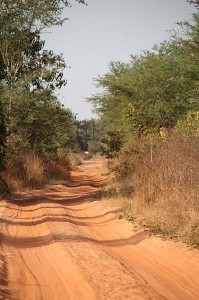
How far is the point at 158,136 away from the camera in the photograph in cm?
1466

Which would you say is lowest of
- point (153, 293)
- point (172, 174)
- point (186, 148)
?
point (153, 293)

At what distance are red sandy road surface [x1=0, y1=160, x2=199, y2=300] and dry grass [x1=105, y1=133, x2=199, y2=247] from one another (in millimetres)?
458

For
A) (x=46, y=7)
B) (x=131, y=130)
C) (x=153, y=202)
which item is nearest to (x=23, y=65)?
(x=46, y=7)

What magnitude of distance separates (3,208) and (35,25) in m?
9.95

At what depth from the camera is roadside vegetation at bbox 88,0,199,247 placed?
863cm

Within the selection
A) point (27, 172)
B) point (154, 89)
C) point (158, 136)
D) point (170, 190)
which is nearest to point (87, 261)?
point (170, 190)

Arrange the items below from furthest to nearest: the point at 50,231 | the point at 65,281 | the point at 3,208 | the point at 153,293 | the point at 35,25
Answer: the point at 35,25 → the point at 3,208 → the point at 50,231 → the point at 65,281 → the point at 153,293

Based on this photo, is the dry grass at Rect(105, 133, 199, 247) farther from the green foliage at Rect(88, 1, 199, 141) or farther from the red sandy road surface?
the green foliage at Rect(88, 1, 199, 141)

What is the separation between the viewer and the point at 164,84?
23.3 meters

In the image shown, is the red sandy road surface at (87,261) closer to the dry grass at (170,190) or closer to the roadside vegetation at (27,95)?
the dry grass at (170,190)

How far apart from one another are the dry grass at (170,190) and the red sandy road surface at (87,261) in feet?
1.50

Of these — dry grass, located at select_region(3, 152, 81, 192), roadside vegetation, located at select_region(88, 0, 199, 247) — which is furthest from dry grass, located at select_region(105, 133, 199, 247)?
dry grass, located at select_region(3, 152, 81, 192)

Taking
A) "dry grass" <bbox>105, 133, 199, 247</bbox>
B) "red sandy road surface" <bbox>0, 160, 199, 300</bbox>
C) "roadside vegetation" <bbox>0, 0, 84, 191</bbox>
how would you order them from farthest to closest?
"roadside vegetation" <bbox>0, 0, 84, 191</bbox>, "dry grass" <bbox>105, 133, 199, 247</bbox>, "red sandy road surface" <bbox>0, 160, 199, 300</bbox>

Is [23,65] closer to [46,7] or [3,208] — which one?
[46,7]
